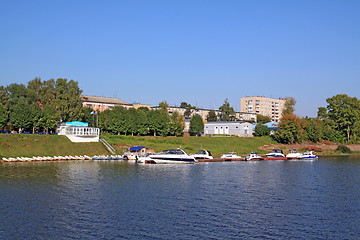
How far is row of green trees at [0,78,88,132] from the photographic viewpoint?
112 metres

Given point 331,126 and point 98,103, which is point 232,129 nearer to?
point 331,126

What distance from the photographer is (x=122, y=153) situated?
10756cm

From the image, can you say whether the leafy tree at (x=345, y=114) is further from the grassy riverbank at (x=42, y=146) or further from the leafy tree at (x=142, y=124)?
the grassy riverbank at (x=42, y=146)

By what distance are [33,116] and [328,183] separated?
9235 centimetres

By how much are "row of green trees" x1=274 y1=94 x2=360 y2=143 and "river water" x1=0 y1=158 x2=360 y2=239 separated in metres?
88.7

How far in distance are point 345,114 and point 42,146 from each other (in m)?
135

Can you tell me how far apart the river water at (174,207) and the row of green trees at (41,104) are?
50.9m

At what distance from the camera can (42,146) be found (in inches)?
3903

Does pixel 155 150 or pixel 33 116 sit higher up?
pixel 33 116

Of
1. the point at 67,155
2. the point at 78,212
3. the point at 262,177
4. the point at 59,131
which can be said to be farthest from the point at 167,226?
the point at 59,131

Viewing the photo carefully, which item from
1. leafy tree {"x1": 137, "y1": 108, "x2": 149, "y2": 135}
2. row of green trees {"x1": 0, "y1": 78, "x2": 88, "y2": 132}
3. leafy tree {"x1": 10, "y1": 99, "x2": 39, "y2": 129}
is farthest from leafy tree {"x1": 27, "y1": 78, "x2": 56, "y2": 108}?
leafy tree {"x1": 137, "y1": 108, "x2": 149, "y2": 135}

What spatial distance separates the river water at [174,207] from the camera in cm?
3247

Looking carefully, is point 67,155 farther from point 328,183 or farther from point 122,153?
point 328,183

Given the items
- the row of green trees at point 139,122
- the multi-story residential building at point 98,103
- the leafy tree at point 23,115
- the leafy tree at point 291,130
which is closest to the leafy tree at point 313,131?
the leafy tree at point 291,130
